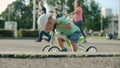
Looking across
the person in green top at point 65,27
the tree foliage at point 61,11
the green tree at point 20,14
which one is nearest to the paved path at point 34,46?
the person in green top at point 65,27

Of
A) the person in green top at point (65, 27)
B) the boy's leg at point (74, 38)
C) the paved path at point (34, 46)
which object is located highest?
the person in green top at point (65, 27)

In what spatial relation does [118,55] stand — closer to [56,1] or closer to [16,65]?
[16,65]

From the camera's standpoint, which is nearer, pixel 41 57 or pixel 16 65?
pixel 16 65

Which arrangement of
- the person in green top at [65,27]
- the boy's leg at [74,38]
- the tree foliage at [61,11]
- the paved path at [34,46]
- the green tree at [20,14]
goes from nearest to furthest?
1. the person in green top at [65,27]
2. the boy's leg at [74,38]
3. the paved path at [34,46]
4. the tree foliage at [61,11]
5. the green tree at [20,14]

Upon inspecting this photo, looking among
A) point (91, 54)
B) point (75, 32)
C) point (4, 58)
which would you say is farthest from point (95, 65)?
point (75, 32)

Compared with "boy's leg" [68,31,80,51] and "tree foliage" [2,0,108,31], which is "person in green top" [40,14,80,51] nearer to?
"boy's leg" [68,31,80,51]

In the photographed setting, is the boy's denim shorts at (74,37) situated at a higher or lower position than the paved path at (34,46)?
higher

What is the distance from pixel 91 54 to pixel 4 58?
5.07 ft

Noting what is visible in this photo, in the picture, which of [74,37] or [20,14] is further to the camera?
[20,14]

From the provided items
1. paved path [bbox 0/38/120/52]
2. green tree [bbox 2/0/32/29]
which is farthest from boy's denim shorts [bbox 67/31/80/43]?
green tree [bbox 2/0/32/29]

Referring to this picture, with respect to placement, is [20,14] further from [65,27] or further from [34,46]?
[65,27]

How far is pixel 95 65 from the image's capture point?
6.62 meters

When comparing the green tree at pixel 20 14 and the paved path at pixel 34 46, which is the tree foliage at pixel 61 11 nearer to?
the green tree at pixel 20 14

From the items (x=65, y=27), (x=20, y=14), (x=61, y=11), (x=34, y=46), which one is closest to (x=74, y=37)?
(x=65, y=27)
